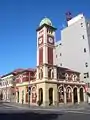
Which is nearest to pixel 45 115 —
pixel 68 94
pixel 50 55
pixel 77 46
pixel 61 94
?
pixel 50 55

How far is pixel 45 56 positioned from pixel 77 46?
64.9ft

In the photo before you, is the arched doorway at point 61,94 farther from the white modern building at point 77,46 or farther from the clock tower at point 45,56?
the white modern building at point 77,46

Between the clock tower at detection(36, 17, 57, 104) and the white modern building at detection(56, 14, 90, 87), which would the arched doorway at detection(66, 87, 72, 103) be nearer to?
the clock tower at detection(36, 17, 57, 104)

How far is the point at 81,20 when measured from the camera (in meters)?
74.6

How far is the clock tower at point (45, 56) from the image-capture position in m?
57.3

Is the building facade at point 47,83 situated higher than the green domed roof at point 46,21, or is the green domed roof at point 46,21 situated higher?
the green domed roof at point 46,21

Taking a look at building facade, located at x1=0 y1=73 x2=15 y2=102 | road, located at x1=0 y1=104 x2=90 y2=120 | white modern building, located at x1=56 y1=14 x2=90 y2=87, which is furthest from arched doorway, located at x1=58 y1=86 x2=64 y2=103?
road, located at x1=0 y1=104 x2=90 y2=120

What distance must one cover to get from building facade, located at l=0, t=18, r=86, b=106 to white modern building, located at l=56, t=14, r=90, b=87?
644 centimetres

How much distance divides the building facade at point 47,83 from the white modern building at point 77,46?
6437 millimetres

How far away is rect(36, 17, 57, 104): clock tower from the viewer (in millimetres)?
57334

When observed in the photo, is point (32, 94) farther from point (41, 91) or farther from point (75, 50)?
point (75, 50)

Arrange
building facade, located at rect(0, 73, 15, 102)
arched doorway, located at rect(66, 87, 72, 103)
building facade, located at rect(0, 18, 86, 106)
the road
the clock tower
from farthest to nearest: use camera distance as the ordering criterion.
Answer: building facade, located at rect(0, 73, 15, 102) → arched doorway, located at rect(66, 87, 72, 103) → building facade, located at rect(0, 18, 86, 106) → the clock tower → the road

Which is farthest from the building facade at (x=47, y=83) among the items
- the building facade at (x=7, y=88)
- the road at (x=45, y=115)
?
the road at (x=45, y=115)

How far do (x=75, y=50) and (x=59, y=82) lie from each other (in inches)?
738
